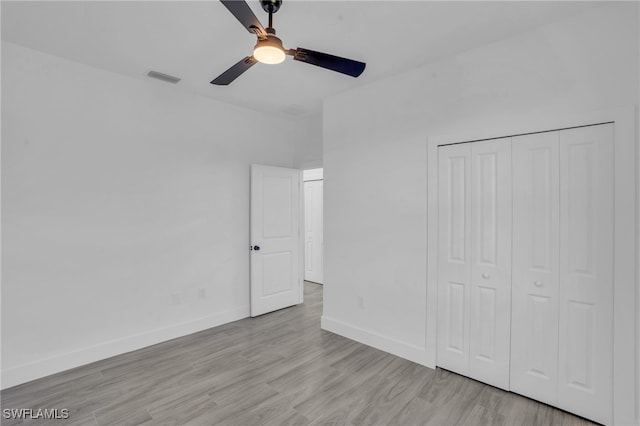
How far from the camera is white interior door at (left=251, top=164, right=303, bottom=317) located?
4246mm

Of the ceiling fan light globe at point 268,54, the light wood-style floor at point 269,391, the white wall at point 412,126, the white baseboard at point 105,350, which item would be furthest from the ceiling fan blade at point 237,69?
the white baseboard at point 105,350

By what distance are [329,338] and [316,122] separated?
2947 mm

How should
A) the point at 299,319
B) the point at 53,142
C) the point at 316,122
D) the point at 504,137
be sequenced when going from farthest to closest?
the point at 316,122 → the point at 299,319 → the point at 53,142 → the point at 504,137

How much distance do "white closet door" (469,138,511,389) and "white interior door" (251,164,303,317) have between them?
2654 mm

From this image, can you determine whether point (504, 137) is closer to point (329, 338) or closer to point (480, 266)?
point (480, 266)

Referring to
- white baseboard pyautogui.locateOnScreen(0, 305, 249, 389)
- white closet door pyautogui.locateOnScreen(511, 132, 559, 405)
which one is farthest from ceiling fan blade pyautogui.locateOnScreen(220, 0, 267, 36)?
white baseboard pyautogui.locateOnScreen(0, 305, 249, 389)

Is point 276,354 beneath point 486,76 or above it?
beneath

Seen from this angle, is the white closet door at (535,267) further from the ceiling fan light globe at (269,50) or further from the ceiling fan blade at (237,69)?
the ceiling fan blade at (237,69)

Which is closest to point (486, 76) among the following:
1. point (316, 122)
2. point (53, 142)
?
point (316, 122)

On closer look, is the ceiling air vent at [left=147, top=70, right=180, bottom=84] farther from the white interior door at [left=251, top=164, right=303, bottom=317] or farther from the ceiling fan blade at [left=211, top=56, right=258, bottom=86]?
the white interior door at [left=251, top=164, right=303, bottom=317]

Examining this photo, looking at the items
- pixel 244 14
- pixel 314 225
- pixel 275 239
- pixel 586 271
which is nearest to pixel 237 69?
pixel 244 14

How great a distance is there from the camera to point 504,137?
2.50 m

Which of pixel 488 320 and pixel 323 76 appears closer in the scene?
pixel 488 320

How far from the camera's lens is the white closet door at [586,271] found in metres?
2.08
